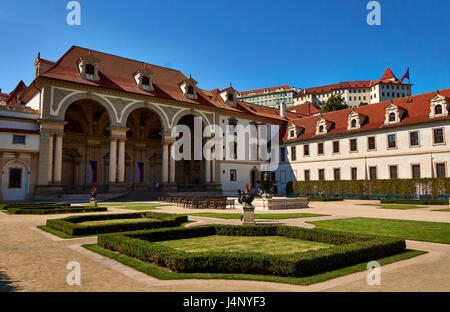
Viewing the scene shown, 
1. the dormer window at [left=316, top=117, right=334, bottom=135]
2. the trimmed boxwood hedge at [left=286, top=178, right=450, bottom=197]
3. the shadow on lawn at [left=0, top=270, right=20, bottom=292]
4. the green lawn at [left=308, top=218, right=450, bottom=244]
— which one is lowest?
the green lawn at [left=308, top=218, right=450, bottom=244]

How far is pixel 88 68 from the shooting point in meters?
37.6

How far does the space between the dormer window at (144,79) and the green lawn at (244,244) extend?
1314 inches

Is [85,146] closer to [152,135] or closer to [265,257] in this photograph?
[152,135]

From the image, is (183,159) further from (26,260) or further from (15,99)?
(26,260)

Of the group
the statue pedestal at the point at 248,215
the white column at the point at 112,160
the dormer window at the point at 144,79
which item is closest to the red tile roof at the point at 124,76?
the dormer window at the point at 144,79

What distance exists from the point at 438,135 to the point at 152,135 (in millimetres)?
38480

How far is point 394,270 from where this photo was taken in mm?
7418

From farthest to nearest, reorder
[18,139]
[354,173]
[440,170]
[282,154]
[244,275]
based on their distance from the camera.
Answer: [282,154] < [354,173] < [440,170] < [18,139] < [244,275]

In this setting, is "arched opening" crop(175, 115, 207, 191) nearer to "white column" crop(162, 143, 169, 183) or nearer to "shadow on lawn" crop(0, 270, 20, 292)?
"white column" crop(162, 143, 169, 183)

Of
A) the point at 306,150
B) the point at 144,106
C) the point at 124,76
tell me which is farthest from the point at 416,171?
the point at 124,76

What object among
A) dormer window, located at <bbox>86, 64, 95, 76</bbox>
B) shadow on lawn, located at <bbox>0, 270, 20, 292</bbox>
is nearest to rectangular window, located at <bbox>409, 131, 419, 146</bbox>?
dormer window, located at <bbox>86, 64, 95, 76</bbox>

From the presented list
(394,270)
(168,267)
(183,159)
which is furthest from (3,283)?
(183,159)

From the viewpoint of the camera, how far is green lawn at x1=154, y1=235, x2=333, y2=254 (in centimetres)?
981

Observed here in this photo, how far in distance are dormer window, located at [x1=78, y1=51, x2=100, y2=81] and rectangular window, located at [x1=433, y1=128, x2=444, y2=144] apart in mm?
39029
